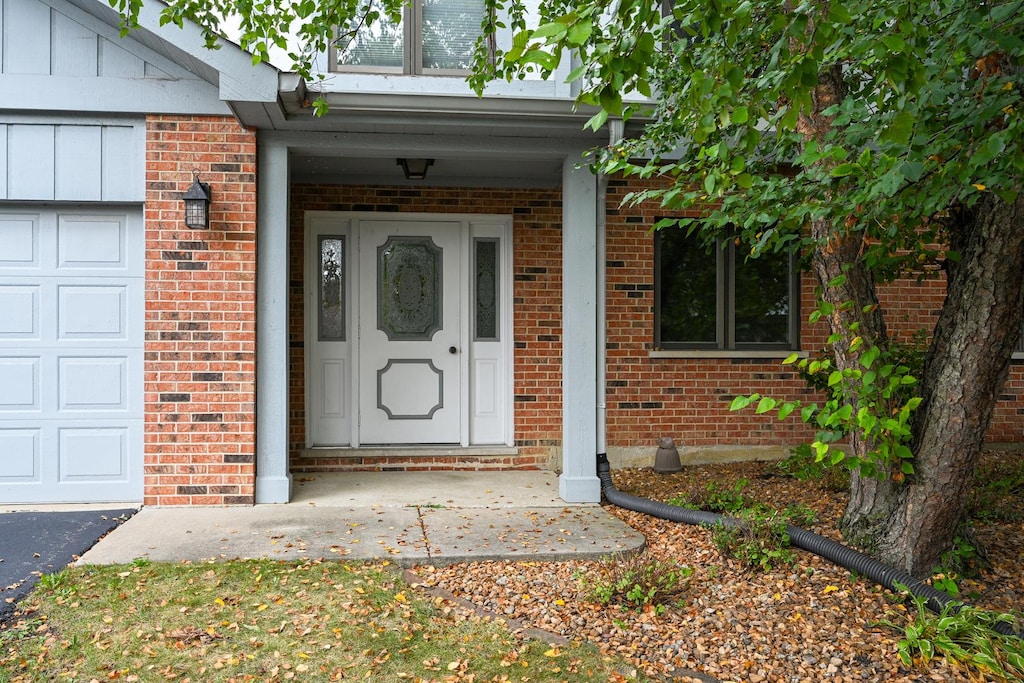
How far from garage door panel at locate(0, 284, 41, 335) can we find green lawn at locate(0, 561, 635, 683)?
2.34m

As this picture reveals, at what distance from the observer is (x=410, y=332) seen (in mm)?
7473

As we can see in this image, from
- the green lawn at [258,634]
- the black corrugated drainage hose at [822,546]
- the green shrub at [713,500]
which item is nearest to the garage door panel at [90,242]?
the green lawn at [258,634]

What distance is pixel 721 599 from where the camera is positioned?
13.6 ft

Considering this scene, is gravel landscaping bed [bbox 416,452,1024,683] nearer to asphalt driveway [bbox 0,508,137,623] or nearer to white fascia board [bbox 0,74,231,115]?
asphalt driveway [bbox 0,508,137,623]

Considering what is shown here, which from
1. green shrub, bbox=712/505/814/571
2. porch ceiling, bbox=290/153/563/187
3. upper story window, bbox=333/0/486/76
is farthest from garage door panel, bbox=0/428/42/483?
green shrub, bbox=712/505/814/571

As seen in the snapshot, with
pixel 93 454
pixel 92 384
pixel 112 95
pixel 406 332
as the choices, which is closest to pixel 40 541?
pixel 93 454

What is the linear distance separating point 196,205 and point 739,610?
4.43 meters

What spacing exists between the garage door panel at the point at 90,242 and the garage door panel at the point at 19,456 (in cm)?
126

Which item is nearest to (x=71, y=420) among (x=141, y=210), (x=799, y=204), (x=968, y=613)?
(x=141, y=210)

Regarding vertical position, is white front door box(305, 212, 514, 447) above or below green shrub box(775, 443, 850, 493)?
above

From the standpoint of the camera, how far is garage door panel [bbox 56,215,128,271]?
5879 millimetres

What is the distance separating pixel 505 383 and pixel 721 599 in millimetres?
3732

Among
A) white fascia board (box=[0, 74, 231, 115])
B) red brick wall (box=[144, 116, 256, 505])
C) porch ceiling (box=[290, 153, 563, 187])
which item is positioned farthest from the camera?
porch ceiling (box=[290, 153, 563, 187])

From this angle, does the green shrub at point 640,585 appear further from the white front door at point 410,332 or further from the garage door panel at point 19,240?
the garage door panel at point 19,240
